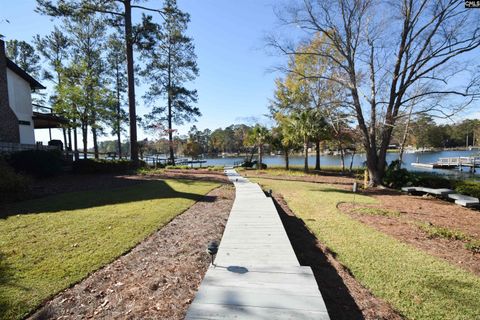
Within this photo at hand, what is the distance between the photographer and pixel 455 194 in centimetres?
1023

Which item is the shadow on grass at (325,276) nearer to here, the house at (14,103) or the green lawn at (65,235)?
the green lawn at (65,235)

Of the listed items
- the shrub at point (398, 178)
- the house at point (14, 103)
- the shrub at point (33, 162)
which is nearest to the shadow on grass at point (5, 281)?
the shrub at point (33, 162)

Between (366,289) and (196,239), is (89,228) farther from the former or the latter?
(366,289)

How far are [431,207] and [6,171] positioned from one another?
13.8 m

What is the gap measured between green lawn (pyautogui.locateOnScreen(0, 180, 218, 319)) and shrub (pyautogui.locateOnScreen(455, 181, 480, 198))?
10.7 metres

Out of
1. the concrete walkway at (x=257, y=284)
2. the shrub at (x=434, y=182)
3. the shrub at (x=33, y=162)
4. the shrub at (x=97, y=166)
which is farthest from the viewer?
the shrub at (x=97, y=166)

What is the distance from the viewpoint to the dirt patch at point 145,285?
8.95ft

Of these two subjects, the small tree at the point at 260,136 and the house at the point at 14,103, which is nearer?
the house at the point at 14,103

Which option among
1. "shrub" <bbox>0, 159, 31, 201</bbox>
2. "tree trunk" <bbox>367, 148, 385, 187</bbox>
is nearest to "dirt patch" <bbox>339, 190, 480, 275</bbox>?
"tree trunk" <bbox>367, 148, 385, 187</bbox>

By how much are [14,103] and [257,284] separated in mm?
18781

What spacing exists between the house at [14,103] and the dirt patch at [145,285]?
46.1ft

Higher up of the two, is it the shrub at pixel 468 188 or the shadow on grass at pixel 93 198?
the shadow on grass at pixel 93 198

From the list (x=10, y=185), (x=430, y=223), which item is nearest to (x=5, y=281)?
(x=10, y=185)

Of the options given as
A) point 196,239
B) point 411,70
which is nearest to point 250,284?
point 196,239
